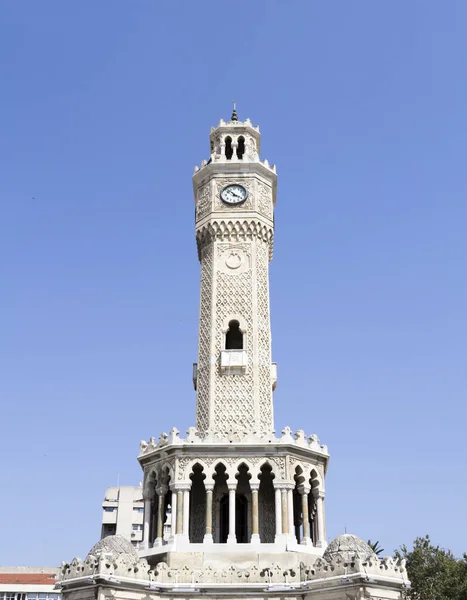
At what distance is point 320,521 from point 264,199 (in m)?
16.3

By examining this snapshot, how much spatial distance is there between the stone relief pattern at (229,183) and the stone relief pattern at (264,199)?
457 millimetres

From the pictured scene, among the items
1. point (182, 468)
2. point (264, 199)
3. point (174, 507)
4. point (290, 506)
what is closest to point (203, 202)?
point (264, 199)

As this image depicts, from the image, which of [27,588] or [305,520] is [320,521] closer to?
[305,520]

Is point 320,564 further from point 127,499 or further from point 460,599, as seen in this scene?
point 127,499

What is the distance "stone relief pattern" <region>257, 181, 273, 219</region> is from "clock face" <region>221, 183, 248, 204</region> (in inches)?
32.2

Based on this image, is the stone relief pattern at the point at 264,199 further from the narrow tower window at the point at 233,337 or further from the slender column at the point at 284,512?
the slender column at the point at 284,512

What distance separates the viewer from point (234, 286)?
118ft

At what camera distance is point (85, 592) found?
25.2 meters

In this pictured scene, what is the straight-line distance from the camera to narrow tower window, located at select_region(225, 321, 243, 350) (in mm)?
35344

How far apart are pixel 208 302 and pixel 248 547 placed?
11934mm

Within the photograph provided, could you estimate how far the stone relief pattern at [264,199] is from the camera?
1491 inches

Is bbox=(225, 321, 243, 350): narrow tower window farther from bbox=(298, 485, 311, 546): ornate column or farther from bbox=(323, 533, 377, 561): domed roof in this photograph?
bbox=(323, 533, 377, 561): domed roof

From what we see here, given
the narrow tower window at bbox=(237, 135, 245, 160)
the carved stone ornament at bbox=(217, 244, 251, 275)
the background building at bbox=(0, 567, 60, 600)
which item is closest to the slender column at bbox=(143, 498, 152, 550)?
the carved stone ornament at bbox=(217, 244, 251, 275)

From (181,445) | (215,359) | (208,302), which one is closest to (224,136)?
(208,302)
